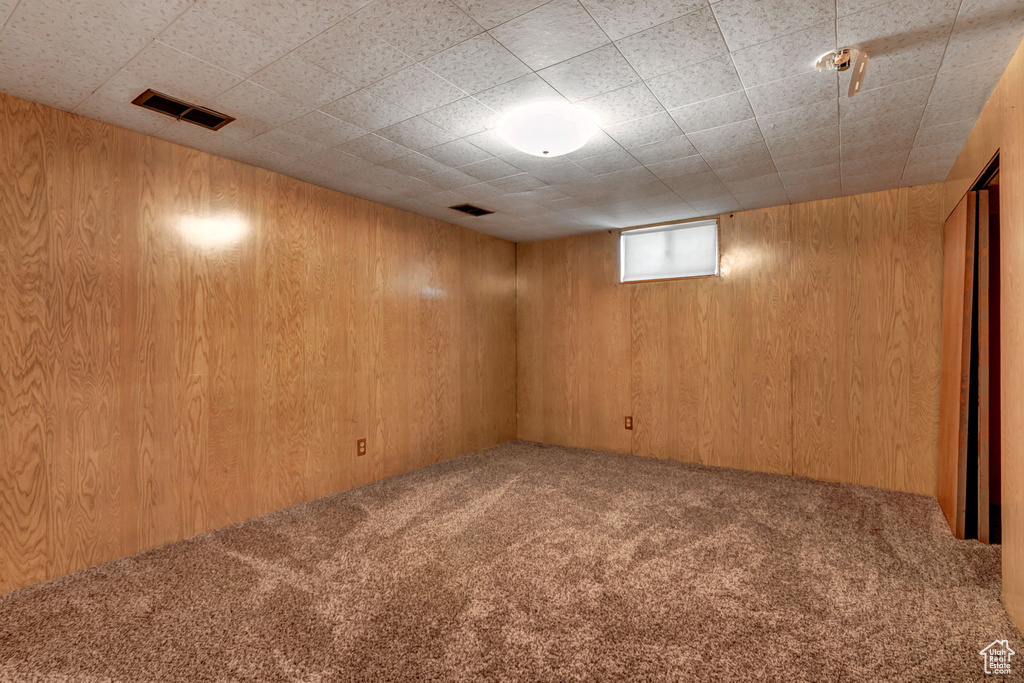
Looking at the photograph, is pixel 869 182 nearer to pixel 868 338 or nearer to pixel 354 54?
pixel 868 338

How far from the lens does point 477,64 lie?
201 cm

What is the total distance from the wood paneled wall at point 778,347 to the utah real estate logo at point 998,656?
215cm

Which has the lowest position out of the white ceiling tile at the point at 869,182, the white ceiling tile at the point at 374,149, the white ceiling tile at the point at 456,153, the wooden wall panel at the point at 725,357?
the wooden wall panel at the point at 725,357

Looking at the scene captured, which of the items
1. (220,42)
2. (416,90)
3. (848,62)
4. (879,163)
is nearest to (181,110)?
(220,42)

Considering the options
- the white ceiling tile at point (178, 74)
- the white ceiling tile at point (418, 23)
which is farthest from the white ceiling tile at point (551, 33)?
the white ceiling tile at point (178, 74)

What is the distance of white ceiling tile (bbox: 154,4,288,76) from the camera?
172 centimetres

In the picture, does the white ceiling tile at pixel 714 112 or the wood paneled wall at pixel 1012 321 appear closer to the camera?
the wood paneled wall at pixel 1012 321

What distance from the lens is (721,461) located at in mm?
4348

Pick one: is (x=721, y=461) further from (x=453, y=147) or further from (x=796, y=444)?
(x=453, y=147)

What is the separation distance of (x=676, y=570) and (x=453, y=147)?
8.62 ft

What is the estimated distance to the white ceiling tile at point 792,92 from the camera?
6.95ft

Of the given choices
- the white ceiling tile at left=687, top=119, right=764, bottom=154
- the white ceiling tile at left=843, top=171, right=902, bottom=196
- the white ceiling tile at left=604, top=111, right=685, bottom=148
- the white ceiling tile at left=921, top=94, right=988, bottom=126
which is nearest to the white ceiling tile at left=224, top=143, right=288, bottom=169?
the white ceiling tile at left=604, top=111, right=685, bottom=148

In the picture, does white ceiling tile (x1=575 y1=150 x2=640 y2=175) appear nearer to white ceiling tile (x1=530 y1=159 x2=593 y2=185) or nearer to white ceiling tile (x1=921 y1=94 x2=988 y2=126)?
white ceiling tile (x1=530 y1=159 x2=593 y2=185)

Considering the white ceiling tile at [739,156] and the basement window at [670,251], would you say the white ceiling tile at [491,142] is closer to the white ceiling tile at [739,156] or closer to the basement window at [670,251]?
the white ceiling tile at [739,156]
